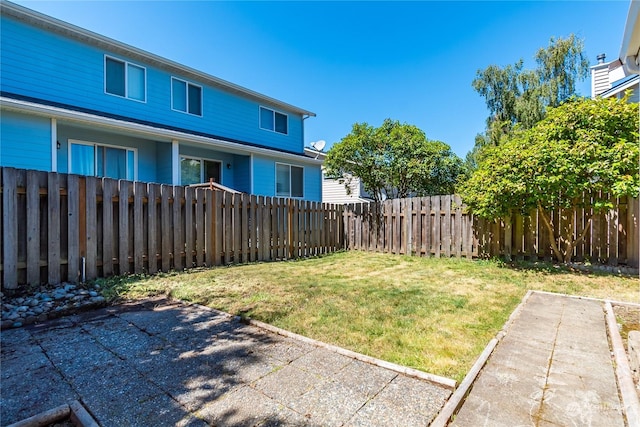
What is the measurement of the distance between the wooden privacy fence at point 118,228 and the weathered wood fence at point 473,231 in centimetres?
318

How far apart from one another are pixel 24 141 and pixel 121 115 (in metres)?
2.75


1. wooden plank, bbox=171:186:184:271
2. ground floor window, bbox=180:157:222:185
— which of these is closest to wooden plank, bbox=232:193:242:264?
wooden plank, bbox=171:186:184:271

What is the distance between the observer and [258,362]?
8.70 ft

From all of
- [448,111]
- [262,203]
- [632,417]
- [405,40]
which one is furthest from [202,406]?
[448,111]

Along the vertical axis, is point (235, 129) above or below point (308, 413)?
above

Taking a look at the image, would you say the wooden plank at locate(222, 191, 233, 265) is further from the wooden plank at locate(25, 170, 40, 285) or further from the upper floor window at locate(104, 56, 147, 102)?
the upper floor window at locate(104, 56, 147, 102)

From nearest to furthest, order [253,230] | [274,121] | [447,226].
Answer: [253,230]
[447,226]
[274,121]

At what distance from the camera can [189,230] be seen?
670 centimetres

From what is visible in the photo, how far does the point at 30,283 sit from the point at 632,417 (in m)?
6.68

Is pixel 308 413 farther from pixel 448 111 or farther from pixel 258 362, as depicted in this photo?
pixel 448 111

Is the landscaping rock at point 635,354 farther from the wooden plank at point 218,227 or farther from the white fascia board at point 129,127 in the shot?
the white fascia board at point 129,127

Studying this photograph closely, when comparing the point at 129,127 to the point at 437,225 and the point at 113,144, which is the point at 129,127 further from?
the point at 437,225

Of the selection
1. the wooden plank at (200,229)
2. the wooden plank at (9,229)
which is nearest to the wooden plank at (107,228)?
the wooden plank at (9,229)

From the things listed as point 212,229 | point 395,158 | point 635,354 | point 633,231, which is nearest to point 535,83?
point 395,158
